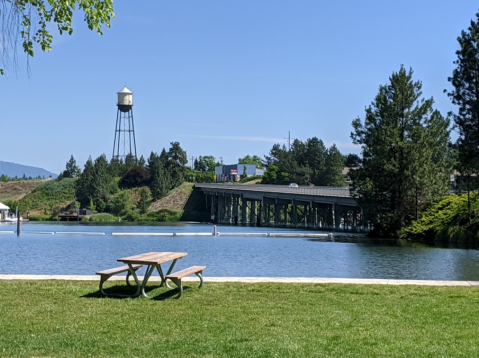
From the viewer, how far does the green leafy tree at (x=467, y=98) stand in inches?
1796

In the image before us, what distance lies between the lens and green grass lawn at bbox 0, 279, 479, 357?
9.47 m

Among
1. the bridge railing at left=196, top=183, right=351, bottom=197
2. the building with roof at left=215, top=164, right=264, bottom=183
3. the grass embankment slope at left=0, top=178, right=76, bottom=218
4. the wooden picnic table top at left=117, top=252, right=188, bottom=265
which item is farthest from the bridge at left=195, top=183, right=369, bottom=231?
the wooden picnic table top at left=117, top=252, right=188, bottom=265

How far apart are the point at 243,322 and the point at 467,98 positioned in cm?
3996

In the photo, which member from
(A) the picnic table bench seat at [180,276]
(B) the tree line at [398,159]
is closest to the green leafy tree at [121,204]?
(B) the tree line at [398,159]

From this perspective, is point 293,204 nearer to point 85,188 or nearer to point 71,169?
point 85,188

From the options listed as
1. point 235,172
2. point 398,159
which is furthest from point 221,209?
point 398,159

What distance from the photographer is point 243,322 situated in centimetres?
1144

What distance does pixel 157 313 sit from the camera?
1233cm

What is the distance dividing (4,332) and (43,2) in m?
6.02

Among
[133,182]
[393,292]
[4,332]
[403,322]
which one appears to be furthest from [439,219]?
[133,182]

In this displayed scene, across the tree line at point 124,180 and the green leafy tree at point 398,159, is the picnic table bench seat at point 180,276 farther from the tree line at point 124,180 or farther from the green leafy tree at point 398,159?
the tree line at point 124,180

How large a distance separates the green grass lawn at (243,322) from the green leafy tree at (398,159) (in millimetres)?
40685

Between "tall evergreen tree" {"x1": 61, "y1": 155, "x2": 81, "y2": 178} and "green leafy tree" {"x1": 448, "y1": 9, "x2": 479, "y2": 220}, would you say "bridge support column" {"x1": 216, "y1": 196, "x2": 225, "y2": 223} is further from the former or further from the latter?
"green leafy tree" {"x1": 448, "y1": 9, "x2": 479, "y2": 220}

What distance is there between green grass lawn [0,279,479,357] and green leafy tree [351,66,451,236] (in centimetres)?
4068
